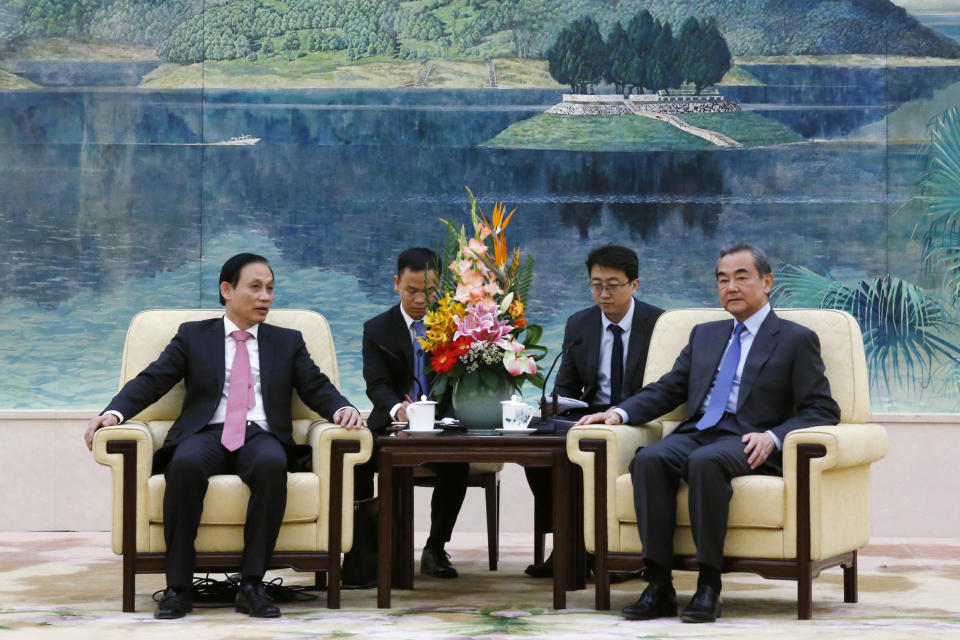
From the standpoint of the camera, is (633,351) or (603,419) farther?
(633,351)

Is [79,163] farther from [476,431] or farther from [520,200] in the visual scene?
[476,431]

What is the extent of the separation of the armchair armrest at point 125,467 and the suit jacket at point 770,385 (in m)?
1.55

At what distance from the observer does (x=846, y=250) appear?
6.69 metres

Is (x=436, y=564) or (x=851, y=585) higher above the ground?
(x=851, y=585)

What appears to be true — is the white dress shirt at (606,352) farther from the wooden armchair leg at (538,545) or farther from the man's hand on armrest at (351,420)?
the man's hand on armrest at (351,420)

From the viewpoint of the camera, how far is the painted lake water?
6.81 meters

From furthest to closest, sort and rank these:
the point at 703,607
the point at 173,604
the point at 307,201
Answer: the point at 307,201, the point at 173,604, the point at 703,607

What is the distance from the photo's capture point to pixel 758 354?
14.5 ft

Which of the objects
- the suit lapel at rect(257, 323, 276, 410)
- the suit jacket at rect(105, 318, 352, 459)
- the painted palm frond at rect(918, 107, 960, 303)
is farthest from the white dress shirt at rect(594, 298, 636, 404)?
the painted palm frond at rect(918, 107, 960, 303)

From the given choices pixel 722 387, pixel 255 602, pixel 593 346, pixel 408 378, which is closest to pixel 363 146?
pixel 408 378

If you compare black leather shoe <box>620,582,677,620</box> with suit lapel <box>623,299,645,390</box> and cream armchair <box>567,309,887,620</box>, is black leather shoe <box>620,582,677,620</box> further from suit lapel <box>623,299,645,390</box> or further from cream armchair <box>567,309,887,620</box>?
suit lapel <box>623,299,645,390</box>

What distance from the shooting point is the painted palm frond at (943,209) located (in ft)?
21.7

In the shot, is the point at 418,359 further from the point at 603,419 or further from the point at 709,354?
the point at 709,354

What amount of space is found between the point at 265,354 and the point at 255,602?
88 cm
